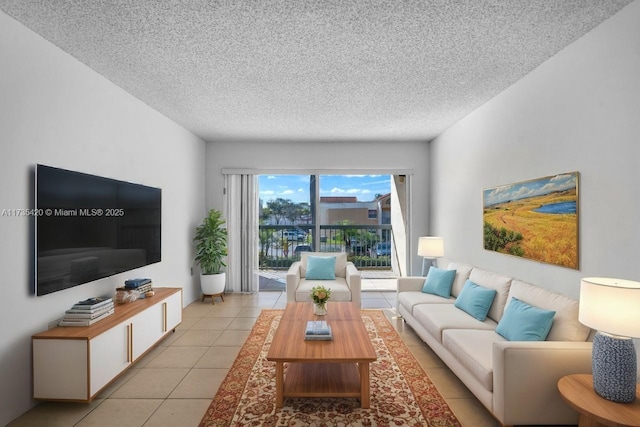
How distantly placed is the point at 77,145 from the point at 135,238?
44.4 inches

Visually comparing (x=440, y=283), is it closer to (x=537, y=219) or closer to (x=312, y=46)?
(x=537, y=219)

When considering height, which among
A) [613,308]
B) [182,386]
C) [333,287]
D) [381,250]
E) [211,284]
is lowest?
[182,386]

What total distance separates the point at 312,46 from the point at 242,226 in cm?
391

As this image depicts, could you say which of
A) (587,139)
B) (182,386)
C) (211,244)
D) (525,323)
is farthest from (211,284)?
(587,139)

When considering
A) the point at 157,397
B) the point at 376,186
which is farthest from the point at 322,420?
the point at 376,186

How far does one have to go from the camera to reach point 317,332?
8.87ft

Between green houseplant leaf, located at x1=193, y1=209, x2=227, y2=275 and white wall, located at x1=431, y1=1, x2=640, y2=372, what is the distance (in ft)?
12.9

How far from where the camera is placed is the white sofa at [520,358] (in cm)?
204

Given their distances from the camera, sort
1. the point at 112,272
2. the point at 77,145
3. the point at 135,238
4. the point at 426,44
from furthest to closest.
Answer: the point at 135,238 < the point at 112,272 < the point at 77,145 < the point at 426,44

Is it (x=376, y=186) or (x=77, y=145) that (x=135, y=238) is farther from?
(x=376, y=186)

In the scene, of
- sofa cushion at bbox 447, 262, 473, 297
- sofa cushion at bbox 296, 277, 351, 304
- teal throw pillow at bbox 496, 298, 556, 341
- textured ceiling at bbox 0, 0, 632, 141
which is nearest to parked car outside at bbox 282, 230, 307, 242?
sofa cushion at bbox 296, 277, 351, 304

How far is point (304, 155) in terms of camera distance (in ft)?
19.4

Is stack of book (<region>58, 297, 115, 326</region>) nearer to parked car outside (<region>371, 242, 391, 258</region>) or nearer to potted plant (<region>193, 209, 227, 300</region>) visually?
potted plant (<region>193, 209, 227, 300</region>)

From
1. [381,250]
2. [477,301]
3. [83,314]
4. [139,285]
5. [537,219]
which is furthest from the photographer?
[381,250]
